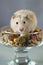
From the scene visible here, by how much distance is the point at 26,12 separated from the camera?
68cm

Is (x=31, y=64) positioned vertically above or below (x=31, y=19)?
below

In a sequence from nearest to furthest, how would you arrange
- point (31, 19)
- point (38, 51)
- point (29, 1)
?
point (31, 19) < point (38, 51) < point (29, 1)

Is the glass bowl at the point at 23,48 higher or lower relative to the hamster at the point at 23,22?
lower

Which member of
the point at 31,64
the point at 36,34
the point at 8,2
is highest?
the point at 8,2

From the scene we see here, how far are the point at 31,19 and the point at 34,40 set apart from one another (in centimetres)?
7

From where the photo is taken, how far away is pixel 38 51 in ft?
2.70

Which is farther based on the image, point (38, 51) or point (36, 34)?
point (38, 51)

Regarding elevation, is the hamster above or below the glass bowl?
above

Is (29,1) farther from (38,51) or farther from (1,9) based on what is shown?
(38,51)

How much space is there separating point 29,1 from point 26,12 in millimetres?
416

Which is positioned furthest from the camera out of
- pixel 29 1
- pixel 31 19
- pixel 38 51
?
pixel 29 1

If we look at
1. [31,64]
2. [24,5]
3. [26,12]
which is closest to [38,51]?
[31,64]

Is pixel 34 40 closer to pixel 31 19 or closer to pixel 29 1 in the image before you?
pixel 31 19

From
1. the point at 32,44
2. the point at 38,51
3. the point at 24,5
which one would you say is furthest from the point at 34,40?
the point at 24,5
